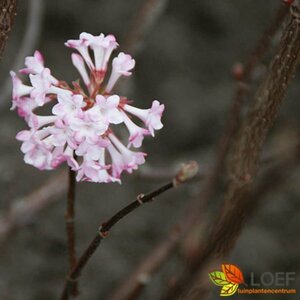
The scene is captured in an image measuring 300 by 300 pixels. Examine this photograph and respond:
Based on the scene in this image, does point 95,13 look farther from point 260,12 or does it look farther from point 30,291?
point 30,291

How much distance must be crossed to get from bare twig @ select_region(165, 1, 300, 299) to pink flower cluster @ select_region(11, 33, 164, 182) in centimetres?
23

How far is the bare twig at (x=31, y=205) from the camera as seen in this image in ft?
8.46

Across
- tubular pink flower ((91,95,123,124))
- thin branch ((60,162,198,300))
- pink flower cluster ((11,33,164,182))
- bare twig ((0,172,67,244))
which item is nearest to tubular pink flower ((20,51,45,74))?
pink flower cluster ((11,33,164,182))

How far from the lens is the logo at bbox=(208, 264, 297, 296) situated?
1.53 m

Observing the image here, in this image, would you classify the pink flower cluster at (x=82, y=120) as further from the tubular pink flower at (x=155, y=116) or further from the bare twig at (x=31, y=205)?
the bare twig at (x=31, y=205)

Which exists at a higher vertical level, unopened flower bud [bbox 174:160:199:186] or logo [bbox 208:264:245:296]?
unopened flower bud [bbox 174:160:199:186]

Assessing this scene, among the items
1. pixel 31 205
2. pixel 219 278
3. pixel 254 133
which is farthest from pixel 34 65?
pixel 31 205

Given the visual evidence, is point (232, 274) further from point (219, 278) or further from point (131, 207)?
point (131, 207)

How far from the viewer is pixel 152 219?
3.04 metres

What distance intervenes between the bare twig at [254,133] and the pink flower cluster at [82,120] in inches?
9.0

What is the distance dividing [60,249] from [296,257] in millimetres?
1097

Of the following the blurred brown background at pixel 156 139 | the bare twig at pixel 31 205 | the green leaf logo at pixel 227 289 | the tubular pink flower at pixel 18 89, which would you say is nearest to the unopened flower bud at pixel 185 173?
the tubular pink flower at pixel 18 89

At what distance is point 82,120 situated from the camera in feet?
3.83

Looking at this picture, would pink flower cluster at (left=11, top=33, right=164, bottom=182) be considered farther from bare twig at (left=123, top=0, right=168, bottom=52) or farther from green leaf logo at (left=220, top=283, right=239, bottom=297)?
bare twig at (left=123, top=0, right=168, bottom=52)
